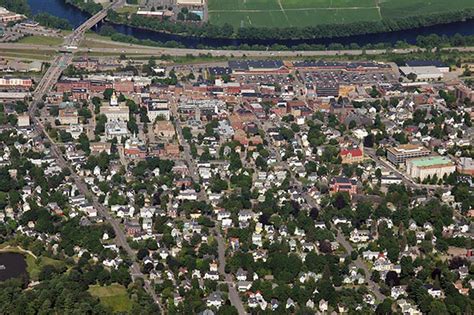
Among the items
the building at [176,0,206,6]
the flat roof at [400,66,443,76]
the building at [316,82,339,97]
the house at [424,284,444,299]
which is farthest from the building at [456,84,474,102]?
the building at [176,0,206,6]

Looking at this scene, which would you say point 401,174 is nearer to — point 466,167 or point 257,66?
point 466,167

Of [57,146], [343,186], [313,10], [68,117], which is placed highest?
A: [313,10]

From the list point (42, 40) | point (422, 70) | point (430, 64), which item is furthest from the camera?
point (42, 40)

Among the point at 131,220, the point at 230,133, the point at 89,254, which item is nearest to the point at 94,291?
the point at 89,254

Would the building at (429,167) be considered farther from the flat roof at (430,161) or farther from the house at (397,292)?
the house at (397,292)

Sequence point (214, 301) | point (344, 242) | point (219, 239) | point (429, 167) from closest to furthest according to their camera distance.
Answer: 1. point (214, 301)
2. point (219, 239)
3. point (344, 242)
4. point (429, 167)

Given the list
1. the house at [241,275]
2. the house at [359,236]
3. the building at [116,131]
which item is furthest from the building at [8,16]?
the house at [241,275]

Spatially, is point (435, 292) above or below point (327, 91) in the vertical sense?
below

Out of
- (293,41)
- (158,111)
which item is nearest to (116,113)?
(158,111)
